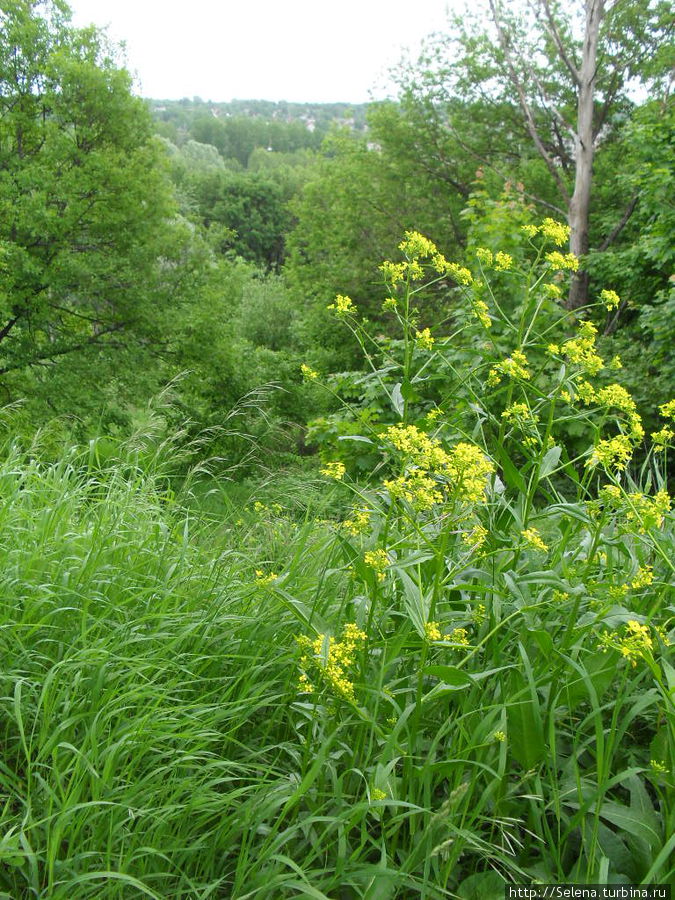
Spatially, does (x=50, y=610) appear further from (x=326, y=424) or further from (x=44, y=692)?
(x=326, y=424)

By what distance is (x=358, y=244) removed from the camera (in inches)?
595

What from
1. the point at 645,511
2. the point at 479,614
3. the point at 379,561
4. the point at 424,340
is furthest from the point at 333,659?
the point at 424,340

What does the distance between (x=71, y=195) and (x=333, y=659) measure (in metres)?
8.19

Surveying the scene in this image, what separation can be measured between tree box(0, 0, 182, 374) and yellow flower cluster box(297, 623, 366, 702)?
7.52m

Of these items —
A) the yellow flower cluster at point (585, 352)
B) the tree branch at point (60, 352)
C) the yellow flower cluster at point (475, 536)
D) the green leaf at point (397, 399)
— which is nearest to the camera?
the yellow flower cluster at point (475, 536)

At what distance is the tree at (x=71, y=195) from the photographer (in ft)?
26.8

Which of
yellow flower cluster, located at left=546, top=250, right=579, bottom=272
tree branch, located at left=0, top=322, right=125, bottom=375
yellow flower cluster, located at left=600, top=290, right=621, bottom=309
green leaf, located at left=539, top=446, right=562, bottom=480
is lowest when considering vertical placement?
tree branch, located at left=0, top=322, right=125, bottom=375

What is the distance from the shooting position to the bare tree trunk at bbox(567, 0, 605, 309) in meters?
10.5

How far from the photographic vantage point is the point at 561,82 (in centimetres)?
1405

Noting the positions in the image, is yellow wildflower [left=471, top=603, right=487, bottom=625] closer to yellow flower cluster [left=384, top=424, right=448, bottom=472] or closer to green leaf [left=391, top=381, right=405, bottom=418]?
yellow flower cluster [left=384, top=424, right=448, bottom=472]

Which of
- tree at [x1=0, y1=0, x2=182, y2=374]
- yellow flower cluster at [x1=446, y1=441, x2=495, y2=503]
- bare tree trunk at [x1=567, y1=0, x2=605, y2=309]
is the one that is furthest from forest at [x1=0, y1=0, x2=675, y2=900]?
bare tree trunk at [x1=567, y1=0, x2=605, y2=309]

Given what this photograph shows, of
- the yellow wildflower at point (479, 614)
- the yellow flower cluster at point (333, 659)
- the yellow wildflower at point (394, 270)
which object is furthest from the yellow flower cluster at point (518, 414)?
the yellow flower cluster at point (333, 659)

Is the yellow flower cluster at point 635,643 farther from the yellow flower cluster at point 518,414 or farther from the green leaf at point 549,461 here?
the yellow flower cluster at point 518,414

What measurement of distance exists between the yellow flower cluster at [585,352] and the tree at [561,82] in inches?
349
